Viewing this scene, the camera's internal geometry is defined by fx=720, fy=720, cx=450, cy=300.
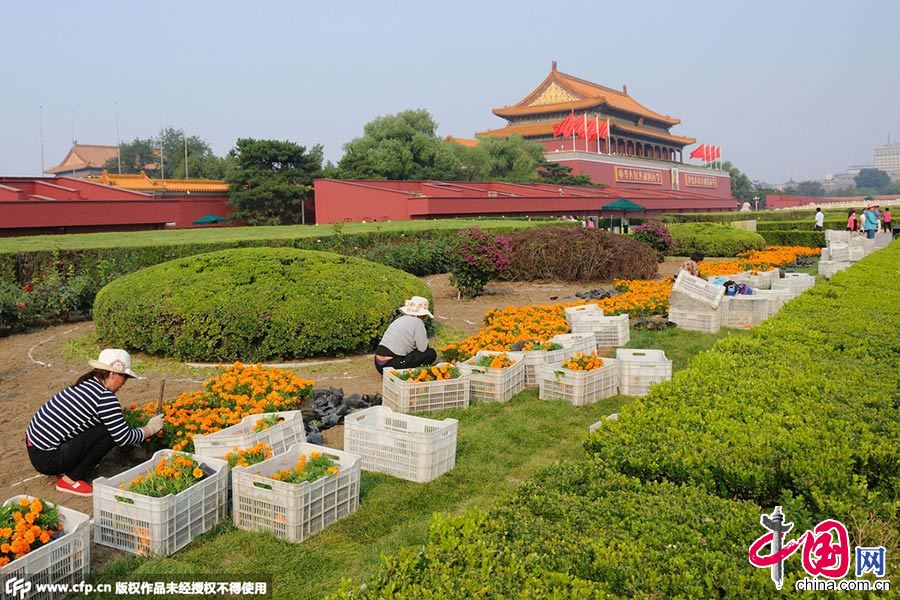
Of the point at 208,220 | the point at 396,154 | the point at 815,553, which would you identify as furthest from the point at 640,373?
the point at 396,154

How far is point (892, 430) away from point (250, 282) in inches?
233

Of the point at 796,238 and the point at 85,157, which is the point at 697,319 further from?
the point at 85,157

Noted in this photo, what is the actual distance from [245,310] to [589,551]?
523cm

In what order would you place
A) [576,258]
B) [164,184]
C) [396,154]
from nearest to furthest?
1. [576,258]
2. [164,184]
3. [396,154]

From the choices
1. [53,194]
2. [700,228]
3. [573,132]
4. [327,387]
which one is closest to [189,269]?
[327,387]

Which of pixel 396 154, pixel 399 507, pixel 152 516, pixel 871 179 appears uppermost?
pixel 871 179

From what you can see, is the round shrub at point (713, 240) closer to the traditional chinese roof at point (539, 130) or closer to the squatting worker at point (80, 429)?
the squatting worker at point (80, 429)

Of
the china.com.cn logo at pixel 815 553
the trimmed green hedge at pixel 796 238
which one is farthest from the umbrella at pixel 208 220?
the china.com.cn logo at pixel 815 553

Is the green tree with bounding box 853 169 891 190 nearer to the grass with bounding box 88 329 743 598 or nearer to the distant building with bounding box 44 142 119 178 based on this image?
the distant building with bounding box 44 142 119 178

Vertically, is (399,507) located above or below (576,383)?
below

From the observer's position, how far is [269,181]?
28.7 metres

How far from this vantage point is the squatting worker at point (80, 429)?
161 inches

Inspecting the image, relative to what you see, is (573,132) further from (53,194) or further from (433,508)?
(433,508)

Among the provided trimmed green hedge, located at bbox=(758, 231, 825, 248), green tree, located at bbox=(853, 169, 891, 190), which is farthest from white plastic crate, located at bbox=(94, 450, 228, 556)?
green tree, located at bbox=(853, 169, 891, 190)
